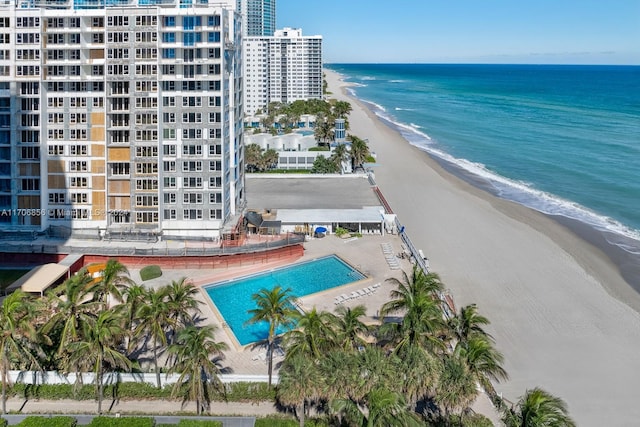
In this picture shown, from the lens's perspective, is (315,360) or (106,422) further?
(106,422)

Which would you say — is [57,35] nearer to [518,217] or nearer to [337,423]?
[337,423]

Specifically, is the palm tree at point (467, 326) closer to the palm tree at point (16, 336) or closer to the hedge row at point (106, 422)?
the hedge row at point (106, 422)

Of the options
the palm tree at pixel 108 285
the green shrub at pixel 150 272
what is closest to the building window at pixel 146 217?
the green shrub at pixel 150 272

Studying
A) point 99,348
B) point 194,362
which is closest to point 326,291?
point 194,362

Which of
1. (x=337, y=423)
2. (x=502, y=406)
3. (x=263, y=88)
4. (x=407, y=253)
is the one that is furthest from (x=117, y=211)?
(x=263, y=88)

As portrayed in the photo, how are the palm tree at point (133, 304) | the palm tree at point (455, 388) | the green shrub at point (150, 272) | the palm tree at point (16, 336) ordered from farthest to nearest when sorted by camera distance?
the green shrub at point (150, 272) < the palm tree at point (133, 304) < the palm tree at point (16, 336) < the palm tree at point (455, 388)

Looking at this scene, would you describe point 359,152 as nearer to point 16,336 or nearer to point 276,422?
point 276,422

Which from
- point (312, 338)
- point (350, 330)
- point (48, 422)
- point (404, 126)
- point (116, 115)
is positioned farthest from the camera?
point (404, 126)
